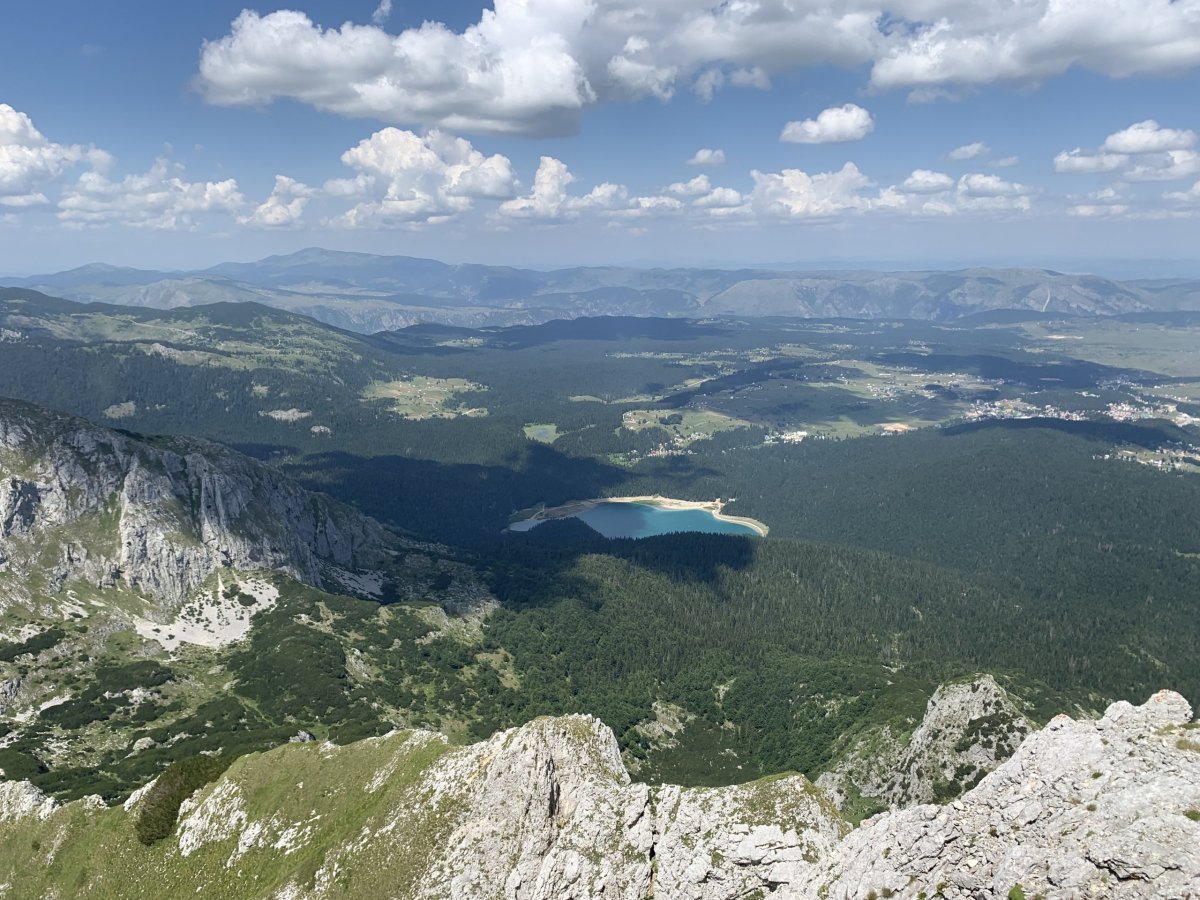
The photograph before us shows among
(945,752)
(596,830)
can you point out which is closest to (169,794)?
(596,830)

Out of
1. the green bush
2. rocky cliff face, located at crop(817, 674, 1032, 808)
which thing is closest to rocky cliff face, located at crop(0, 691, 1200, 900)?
Answer: the green bush

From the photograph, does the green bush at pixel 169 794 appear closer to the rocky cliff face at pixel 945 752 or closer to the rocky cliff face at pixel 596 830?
the rocky cliff face at pixel 596 830

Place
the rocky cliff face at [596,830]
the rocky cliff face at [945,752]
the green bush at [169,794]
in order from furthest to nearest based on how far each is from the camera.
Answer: the rocky cliff face at [945,752], the green bush at [169,794], the rocky cliff face at [596,830]

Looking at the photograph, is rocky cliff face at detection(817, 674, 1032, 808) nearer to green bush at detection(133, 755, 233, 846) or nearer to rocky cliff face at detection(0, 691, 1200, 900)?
rocky cliff face at detection(0, 691, 1200, 900)

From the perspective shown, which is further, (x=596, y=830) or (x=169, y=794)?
(x=169, y=794)

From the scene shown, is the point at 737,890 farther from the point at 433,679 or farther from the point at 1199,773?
the point at 433,679

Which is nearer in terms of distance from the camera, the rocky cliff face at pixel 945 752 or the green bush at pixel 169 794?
the green bush at pixel 169 794

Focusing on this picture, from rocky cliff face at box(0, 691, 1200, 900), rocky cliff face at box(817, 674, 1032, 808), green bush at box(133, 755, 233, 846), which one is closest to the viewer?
rocky cliff face at box(0, 691, 1200, 900)

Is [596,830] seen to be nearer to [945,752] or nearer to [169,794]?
[169,794]

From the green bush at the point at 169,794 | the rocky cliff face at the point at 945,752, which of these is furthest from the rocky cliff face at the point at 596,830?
the rocky cliff face at the point at 945,752
